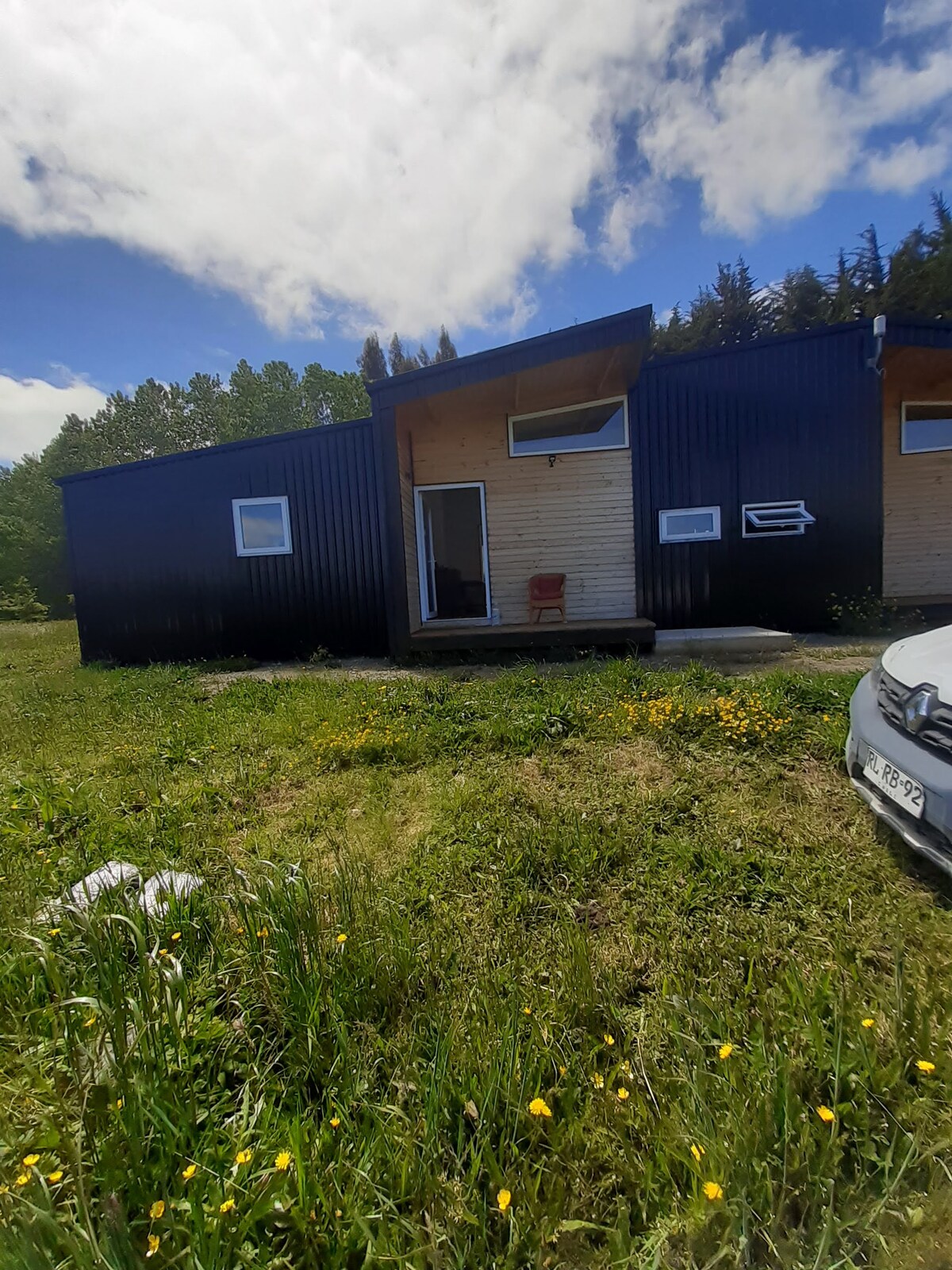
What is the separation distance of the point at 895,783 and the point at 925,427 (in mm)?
8578

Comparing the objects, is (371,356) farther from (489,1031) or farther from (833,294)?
(489,1031)

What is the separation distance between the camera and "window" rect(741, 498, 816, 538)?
7.46 metres

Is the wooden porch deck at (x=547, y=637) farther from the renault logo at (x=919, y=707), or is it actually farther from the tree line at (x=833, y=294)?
the tree line at (x=833, y=294)

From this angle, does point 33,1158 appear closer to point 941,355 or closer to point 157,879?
point 157,879

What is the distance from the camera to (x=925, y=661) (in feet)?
6.98

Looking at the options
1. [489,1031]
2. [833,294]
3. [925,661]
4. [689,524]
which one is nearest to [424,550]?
[689,524]

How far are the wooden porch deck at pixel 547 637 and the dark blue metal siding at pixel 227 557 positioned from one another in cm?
129

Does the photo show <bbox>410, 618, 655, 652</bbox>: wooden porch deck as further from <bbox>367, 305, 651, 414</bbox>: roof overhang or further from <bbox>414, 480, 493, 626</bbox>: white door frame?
<bbox>367, 305, 651, 414</bbox>: roof overhang

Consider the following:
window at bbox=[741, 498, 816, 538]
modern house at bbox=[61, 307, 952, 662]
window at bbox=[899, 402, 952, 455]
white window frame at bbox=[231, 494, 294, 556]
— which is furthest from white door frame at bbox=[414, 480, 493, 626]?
window at bbox=[899, 402, 952, 455]

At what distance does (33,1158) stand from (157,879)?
945mm

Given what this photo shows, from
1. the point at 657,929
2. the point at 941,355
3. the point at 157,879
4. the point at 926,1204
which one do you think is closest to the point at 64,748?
the point at 157,879

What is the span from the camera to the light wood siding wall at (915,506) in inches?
306

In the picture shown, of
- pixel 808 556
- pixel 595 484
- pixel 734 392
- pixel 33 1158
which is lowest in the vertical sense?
pixel 33 1158

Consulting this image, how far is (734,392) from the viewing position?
7.45 meters
